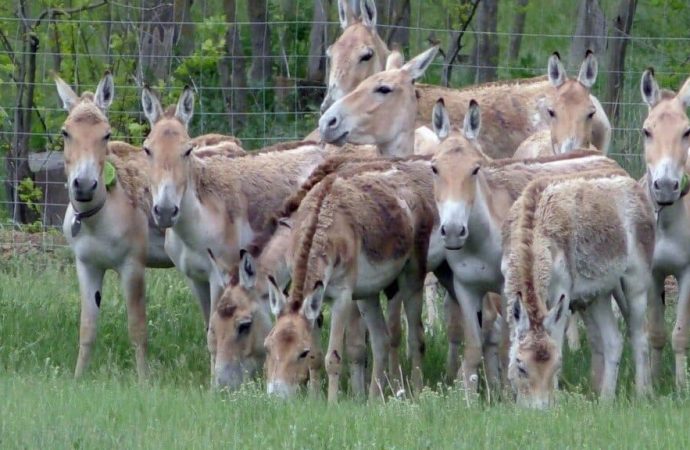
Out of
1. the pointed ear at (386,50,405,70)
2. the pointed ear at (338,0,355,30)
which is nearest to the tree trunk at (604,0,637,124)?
the pointed ear at (338,0,355,30)

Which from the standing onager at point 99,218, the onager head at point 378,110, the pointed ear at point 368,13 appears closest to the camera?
the standing onager at point 99,218

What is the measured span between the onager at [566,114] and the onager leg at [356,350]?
2880 mm

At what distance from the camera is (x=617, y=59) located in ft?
64.8

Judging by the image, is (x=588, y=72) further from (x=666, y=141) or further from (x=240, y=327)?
(x=240, y=327)

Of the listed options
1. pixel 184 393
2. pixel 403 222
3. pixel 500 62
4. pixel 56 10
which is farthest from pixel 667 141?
pixel 500 62

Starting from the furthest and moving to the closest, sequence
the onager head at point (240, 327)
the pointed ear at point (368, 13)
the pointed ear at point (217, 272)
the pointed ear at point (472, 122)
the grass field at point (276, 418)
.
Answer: the pointed ear at point (368, 13)
the pointed ear at point (217, 272)
the pointed ear at point (472, 122)
the onager head at point (240, 327)
the grass field at point (276, 418)

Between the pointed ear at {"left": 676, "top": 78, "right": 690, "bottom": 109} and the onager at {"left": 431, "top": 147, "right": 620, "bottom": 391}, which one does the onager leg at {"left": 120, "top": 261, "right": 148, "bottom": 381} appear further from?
the pointed ear at {"left": 676, "top": 78, "right": 690, "bottom": 109}

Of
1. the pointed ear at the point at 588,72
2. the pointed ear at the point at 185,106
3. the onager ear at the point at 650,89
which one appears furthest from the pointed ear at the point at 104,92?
the onager ear at the point at 650,89

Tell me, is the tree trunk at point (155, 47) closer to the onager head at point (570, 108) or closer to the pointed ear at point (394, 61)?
the pointed ear at point (394, 61)

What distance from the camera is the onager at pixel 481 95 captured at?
1482 centimetres

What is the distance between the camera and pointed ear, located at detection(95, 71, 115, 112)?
43.2 ft

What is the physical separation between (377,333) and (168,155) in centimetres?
228

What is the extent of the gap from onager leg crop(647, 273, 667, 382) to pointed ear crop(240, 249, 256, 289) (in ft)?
11.5

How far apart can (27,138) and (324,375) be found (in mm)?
8001
